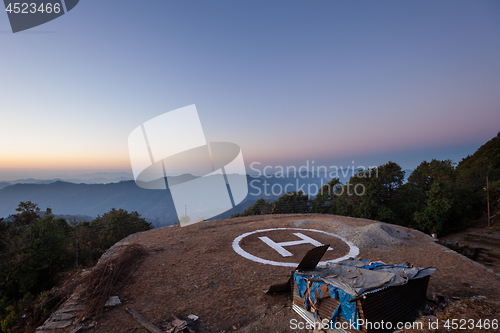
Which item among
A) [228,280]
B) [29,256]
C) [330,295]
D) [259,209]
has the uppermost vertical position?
[330,295]

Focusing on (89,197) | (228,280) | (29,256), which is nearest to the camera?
(228,280)

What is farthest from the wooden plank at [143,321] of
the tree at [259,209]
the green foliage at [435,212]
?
the green foliage at [435,212]

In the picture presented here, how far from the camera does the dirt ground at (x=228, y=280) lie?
14.7 ft

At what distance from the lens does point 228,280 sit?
6191mm

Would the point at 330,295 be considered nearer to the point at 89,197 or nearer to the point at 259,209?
the point at 259,209

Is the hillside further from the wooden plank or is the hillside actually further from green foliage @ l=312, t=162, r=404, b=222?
the wooden plank

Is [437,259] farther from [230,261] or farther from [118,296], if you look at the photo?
[118,296]

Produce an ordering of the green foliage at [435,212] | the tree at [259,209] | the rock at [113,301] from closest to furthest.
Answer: the rock at [113,301]
the green foliage at [435,212]
the tree at [259,209]

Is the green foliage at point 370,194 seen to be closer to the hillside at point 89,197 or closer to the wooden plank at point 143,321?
the wooden plank at point 143,321

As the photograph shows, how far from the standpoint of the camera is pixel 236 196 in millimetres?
14492

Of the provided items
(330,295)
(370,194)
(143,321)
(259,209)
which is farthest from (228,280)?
(259,209)

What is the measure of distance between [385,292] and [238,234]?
807 cm

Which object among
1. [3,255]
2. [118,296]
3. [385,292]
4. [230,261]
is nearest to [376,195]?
[230,261]

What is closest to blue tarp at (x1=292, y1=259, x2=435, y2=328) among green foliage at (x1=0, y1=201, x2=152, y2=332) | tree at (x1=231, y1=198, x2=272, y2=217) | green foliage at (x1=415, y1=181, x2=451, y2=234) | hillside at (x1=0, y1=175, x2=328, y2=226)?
green foliage at (x1=0, y1=201, x2=152, y2=332)
